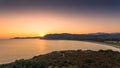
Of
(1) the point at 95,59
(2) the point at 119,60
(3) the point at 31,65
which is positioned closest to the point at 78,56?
(1) the point at 95,59

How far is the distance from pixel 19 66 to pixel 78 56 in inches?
333

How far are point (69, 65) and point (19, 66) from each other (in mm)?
5655

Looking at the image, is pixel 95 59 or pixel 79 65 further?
pixel 95 59

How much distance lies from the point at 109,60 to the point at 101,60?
119 centimetres

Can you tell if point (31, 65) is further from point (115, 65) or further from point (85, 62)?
point (115, 65)

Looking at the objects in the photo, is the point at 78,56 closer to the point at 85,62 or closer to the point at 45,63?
the point at 85,62

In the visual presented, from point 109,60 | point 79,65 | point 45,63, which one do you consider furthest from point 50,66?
point 109,60

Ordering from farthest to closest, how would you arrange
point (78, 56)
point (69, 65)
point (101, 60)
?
1. point (78, 56)
2. point (101, 60)
3. point (69, 65)

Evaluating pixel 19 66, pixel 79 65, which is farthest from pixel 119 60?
pixel 19 66

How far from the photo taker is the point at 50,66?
29500mm

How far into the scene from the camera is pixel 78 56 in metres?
35.1

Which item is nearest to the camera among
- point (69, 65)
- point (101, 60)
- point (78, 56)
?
point (69, 65)

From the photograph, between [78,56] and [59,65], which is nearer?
[59,65]

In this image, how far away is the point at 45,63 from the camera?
3000cm
